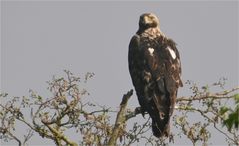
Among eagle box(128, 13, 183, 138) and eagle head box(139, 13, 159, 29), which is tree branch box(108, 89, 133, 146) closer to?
eagle box(128, 13, 183, 138)

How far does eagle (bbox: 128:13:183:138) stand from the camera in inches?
344

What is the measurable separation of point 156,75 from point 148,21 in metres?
1.93

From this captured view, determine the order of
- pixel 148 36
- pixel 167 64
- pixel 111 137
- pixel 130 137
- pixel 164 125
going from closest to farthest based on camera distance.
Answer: pixel 111 137 → pixel 130 137 → pixel 164 125 → pixel 167 64 → pixel 148 36

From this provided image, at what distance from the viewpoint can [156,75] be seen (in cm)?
905

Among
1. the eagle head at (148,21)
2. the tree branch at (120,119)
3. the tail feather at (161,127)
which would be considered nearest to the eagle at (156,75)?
the tail feather at (161,127)

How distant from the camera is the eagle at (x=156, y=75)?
28.6 feet

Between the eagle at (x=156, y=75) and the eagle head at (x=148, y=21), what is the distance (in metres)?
0.49

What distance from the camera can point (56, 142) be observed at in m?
8.09

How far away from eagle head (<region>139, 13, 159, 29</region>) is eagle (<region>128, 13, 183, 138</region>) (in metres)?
0.49

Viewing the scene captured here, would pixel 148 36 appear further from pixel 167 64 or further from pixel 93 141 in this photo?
pixel 93 141

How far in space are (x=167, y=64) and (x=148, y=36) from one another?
93 centimetres

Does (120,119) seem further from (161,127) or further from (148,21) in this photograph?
(148,21)

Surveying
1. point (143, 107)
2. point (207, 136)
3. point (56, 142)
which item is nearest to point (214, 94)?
point (207, 136)

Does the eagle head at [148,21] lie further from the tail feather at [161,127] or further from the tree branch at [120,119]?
the tree branch at [120,119]
